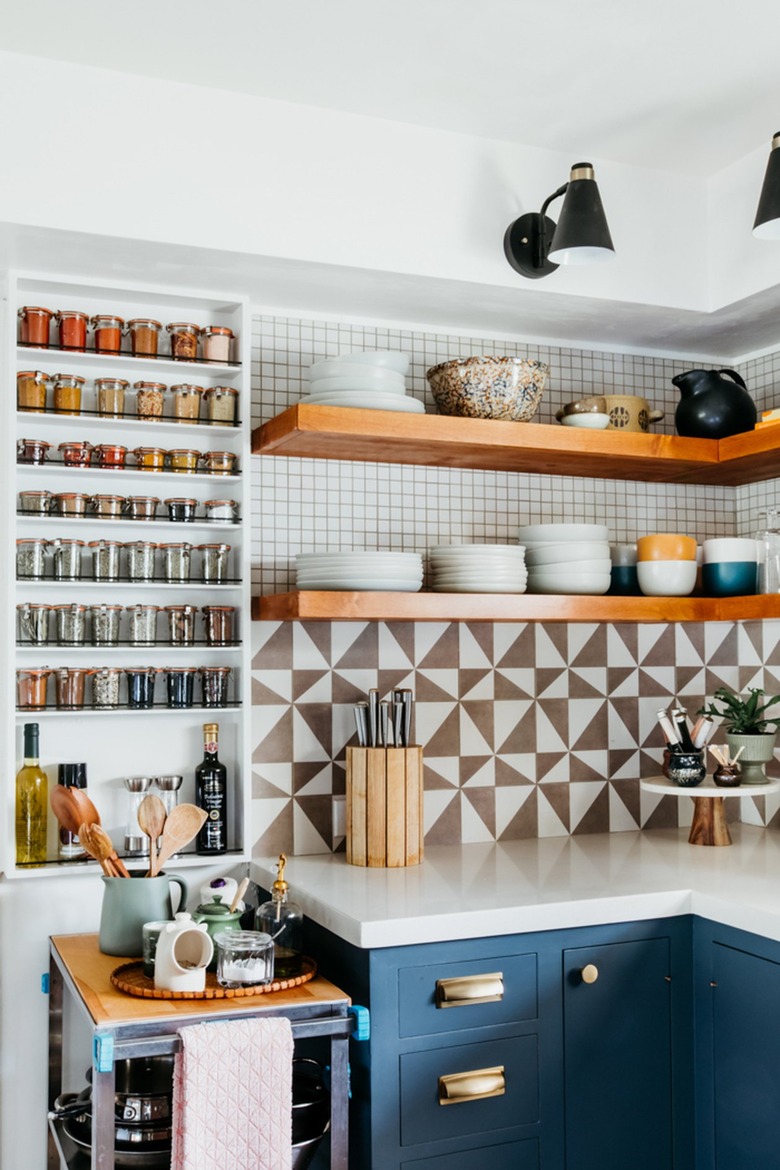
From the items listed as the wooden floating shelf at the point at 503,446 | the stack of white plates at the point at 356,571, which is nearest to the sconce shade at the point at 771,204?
the wooden floating shelf at the point at 503,446

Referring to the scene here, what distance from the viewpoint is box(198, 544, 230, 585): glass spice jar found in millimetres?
2547

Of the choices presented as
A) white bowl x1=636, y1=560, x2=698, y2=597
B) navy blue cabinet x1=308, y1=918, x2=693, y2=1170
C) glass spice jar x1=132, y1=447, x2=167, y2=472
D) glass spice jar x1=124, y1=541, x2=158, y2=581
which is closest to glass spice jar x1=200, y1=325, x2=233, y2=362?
glass spice jar x1=132, y1=447, x2=167, y2=472

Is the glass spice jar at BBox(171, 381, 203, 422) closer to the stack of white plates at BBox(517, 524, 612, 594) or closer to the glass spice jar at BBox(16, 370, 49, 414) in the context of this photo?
the glass spice jar at BBox(16, 370, 49, 414)

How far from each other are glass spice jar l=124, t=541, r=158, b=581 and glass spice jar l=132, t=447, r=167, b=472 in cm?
17

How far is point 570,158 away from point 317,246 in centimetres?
70

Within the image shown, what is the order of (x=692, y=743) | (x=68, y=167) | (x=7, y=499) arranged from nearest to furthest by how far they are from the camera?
(x=68, y=167), (x=7, y=499), (x=692, y=743)

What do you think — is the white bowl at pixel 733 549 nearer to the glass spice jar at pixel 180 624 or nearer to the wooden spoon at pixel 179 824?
the glass spice jar at pixel 180 624

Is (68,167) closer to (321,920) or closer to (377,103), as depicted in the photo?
(377,103)

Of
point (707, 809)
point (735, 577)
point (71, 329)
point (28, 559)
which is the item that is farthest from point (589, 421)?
point (28, 559)

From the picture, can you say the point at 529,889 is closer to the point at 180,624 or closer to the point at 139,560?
the point at 180,624

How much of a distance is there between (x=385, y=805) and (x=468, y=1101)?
26.2 inches

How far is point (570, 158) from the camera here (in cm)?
267

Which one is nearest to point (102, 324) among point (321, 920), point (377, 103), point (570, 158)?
point (377, 103)

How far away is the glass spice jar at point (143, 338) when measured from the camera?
251 cm
